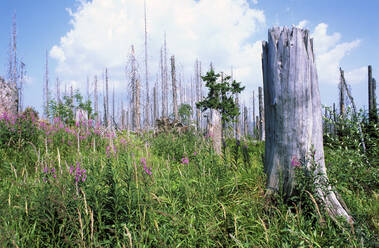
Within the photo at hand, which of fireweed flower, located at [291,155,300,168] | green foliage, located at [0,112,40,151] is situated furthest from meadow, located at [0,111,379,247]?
green foliage, located at [0,112,40,151]

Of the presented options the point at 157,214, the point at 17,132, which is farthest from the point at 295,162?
the point at 17,132

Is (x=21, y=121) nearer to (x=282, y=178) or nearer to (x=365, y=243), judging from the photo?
(x=282, y=178)

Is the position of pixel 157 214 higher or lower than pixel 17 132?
lower

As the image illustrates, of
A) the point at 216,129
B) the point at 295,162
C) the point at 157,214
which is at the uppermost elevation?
the point at 216,129

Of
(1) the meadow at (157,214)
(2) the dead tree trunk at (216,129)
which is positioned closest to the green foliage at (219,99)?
(2) the dead tree trunk at (216,129)

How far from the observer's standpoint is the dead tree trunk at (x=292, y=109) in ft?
9.05

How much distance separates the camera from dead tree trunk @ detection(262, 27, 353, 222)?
2760 millimetres

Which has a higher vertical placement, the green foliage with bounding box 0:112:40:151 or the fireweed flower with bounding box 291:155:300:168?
the green foliage with bounding box 0:112:40:151

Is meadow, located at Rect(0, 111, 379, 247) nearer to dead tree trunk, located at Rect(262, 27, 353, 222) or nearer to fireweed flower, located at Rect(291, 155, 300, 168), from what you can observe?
fireweed flower, located at Rect(291, 155, 300, 168)

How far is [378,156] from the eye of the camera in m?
4.34

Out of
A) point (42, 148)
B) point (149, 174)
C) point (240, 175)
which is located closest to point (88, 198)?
point (149, 174)

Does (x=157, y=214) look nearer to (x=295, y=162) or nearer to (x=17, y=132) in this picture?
(x=295, y=162)

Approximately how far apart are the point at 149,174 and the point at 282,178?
169 cm

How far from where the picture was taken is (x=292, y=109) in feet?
9.09
